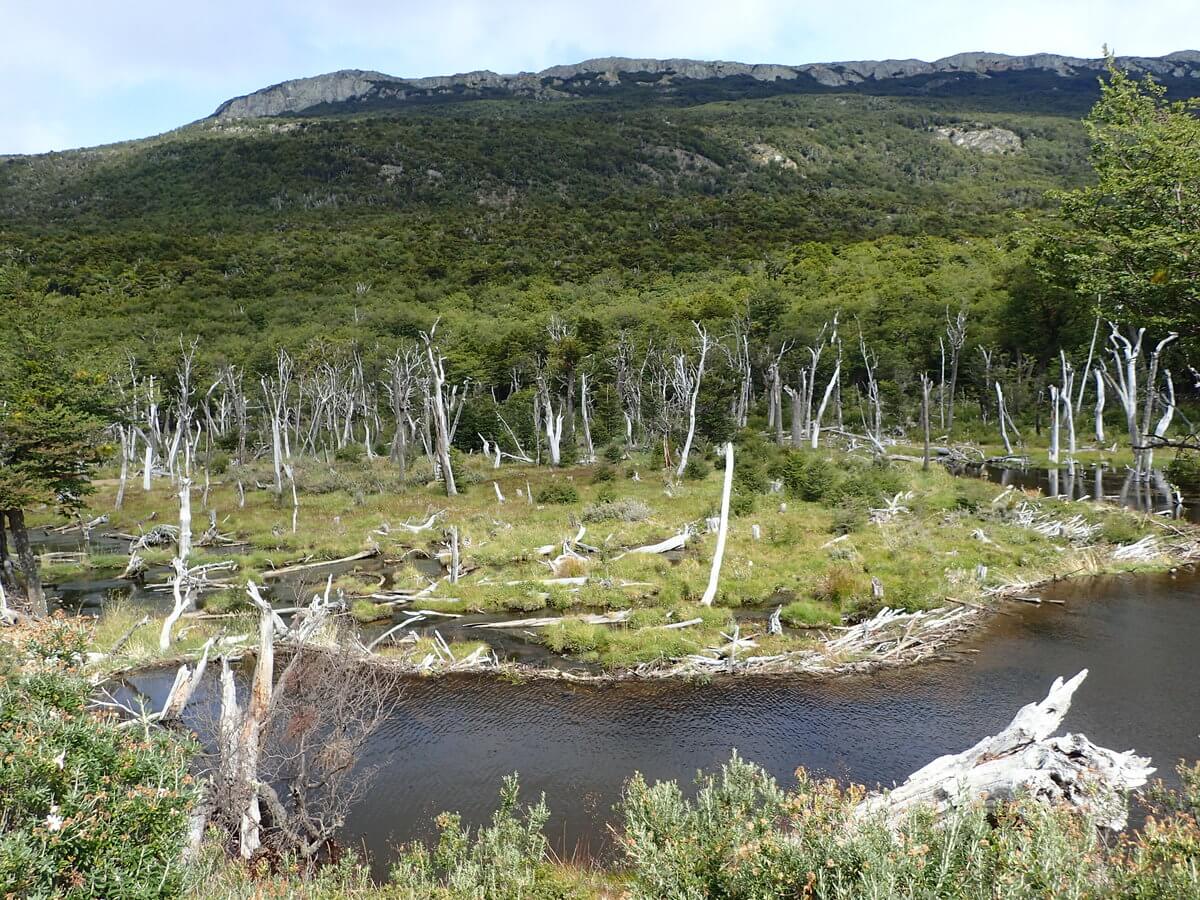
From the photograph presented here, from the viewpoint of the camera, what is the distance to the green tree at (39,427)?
19.6 meters

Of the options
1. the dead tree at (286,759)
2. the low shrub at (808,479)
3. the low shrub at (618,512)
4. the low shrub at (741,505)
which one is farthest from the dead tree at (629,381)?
the dead tree at (286,759)

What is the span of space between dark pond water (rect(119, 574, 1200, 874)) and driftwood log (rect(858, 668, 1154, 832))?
117 inches

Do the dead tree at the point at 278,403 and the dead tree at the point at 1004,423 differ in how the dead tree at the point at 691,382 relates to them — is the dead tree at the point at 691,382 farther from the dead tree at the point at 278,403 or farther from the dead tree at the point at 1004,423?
the dead tree at the point at 278,403

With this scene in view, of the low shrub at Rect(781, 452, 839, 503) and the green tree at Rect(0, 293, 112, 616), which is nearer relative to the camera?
the green tree at Rect(0, 293, 112, 616)

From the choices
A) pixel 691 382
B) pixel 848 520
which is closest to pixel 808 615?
pixel 848 520

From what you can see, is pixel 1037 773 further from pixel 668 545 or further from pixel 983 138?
pixel 983 138

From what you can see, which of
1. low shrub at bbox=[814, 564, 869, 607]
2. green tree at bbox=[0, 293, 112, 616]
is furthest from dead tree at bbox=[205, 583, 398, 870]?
low shrub at bbox=[814, 564, 869, 607]

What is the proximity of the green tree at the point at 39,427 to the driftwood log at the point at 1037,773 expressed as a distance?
75.4 feet

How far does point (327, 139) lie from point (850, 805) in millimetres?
191107

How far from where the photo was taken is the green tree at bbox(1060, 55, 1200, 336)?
10617mm

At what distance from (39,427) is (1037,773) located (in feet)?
83.9

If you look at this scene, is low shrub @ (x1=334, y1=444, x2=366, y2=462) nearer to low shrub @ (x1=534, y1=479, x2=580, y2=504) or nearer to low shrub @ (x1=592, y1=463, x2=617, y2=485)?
low shrub @ (x1=592, y1=463, x2=617, y2=485)

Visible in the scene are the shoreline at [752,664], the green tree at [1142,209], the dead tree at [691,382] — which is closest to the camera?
the green tree at [1142,209]

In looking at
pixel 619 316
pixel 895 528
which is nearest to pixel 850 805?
pixel 895 528
